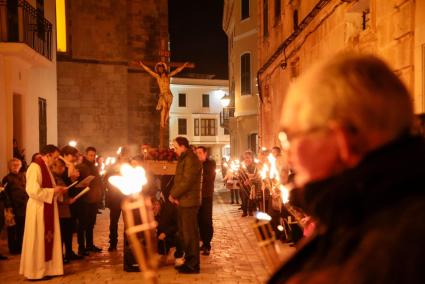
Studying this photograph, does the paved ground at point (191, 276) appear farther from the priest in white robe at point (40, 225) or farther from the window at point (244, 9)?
the window at point (244, 9)

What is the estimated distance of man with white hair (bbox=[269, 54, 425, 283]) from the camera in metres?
1.21

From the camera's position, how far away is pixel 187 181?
26.8ft

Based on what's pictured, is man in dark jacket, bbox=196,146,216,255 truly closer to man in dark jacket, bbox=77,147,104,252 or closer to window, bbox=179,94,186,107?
man in dark jacket, bbox=77,147,104,252

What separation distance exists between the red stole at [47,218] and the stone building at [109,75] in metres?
17.0

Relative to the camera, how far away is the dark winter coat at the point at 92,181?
971 cm

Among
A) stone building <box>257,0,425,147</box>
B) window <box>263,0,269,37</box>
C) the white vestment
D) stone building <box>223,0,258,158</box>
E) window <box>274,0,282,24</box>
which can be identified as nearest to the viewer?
stone building <box>257,0,425,147</box>

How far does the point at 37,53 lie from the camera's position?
51.1 feet

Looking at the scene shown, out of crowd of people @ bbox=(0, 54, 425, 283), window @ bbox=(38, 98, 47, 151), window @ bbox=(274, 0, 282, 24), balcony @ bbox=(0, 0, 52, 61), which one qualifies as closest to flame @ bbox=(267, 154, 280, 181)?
crowd of people @ bbox=(0, 54, 425, 283)

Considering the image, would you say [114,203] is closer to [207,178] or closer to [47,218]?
[207,178]

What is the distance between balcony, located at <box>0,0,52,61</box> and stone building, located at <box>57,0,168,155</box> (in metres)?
7.26

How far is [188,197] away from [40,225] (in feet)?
7.89

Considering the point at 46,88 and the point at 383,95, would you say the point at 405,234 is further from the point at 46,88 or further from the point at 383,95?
the point at 46,88

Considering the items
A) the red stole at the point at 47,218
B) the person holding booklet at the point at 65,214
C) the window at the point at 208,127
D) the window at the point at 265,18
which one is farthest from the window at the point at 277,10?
the window at the point at 208,127

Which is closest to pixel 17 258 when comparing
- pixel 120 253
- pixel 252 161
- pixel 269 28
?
pixel 120 253
